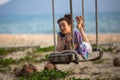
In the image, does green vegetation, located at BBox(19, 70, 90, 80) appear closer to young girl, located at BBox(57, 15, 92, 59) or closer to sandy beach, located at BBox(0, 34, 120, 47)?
young girl, located at BBox(57, 15, 92, 59)

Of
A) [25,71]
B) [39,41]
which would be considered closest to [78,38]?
[25,71]

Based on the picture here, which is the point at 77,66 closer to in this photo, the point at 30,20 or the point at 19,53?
the point at 19,53

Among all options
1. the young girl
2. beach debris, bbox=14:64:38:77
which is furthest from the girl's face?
beach debris, bbox=14:64:38:77

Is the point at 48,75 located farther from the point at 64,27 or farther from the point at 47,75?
the point at 64,27

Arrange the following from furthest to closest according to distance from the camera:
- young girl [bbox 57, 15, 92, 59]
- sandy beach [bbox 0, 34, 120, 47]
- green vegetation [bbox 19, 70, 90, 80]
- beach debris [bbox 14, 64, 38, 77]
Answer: sandy beach [bbox 0, 34, 120, 47] → beach debris [bbox 14, 64, 38, 77] → green vegetation [bbox 19, 70, 90, 80] → young girl [bbox 57, 15, 92, 59]

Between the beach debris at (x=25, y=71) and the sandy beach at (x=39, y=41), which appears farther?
the sandy beach at (x=39, y=41)

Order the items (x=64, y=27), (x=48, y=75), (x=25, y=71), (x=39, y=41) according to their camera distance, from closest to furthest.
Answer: (x=64, y=27) < (x=48, y=75) < (x=25, y=71) < (x=39, y=41)

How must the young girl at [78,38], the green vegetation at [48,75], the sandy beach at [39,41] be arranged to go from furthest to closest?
the sandy beach at [39,41] < the green vegetation at [48,75] < the young girl at [78,38]

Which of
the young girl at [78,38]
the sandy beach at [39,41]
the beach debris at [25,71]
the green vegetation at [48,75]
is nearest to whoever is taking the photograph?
the young girl at [78,38]

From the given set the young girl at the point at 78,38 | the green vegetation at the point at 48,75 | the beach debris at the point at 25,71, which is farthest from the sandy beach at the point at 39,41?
the young girl at the point at 78,38

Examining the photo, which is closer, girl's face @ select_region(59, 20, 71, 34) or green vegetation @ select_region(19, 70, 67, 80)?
girl's face @ select_region(59, 20, 71, 34)

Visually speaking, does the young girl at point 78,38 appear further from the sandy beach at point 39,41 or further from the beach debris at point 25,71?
the sandy beach at point 39,41

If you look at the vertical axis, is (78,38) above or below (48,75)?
above

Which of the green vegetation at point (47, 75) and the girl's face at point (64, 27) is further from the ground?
the girl's face at point (64, 27)
